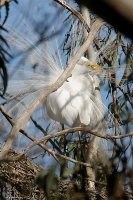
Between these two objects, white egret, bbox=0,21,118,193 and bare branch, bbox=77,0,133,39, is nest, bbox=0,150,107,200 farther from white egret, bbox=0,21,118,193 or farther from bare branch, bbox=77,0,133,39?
bare branch, bbox=77,0,133,39

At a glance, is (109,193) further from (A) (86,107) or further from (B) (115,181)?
(A) (86,107)

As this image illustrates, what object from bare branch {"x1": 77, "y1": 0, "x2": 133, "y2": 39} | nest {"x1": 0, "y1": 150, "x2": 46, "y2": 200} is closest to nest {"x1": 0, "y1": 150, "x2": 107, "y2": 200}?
nest {"x1": 0, "y1": 150, "x2": 46, "y2": 200}

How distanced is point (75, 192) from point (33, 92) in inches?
42.4

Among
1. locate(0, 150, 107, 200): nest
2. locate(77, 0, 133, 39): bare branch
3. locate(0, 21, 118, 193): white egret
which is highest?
locate(0, 21, 118, 193): white egret

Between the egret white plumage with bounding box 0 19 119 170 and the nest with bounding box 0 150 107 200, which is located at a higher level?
the egret white plumage with bounding box 0 19 119 170

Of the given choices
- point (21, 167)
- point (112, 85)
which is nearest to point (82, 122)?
point (112, 85)

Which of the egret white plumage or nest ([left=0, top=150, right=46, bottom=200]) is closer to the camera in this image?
nest ([left=0, top=150, right=46, bottom=200])

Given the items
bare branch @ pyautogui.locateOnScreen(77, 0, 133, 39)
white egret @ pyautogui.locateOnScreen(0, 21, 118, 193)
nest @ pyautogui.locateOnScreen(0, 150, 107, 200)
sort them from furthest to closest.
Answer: white egret @ pyautogui.locateOnScreen(0, 21, 118, 193) < nest @ pyautogui.locateOnScreen(0, 150, 107, 200) < bare branch @ pyautogui.locateOnScreen(77, 0, 133, 39)

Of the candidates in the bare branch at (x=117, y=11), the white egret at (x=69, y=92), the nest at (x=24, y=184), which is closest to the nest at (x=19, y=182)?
the nest at (x=24, y=184)

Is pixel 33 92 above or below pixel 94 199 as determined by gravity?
above

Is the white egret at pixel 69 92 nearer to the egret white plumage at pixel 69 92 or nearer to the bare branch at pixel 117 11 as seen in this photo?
the egret white plumage at pixel 69 92

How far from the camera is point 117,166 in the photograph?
1341 millimetres

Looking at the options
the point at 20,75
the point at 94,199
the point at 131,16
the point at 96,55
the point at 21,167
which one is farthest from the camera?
the point at 96,55

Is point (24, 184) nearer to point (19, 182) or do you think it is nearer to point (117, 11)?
point (19, 182)
